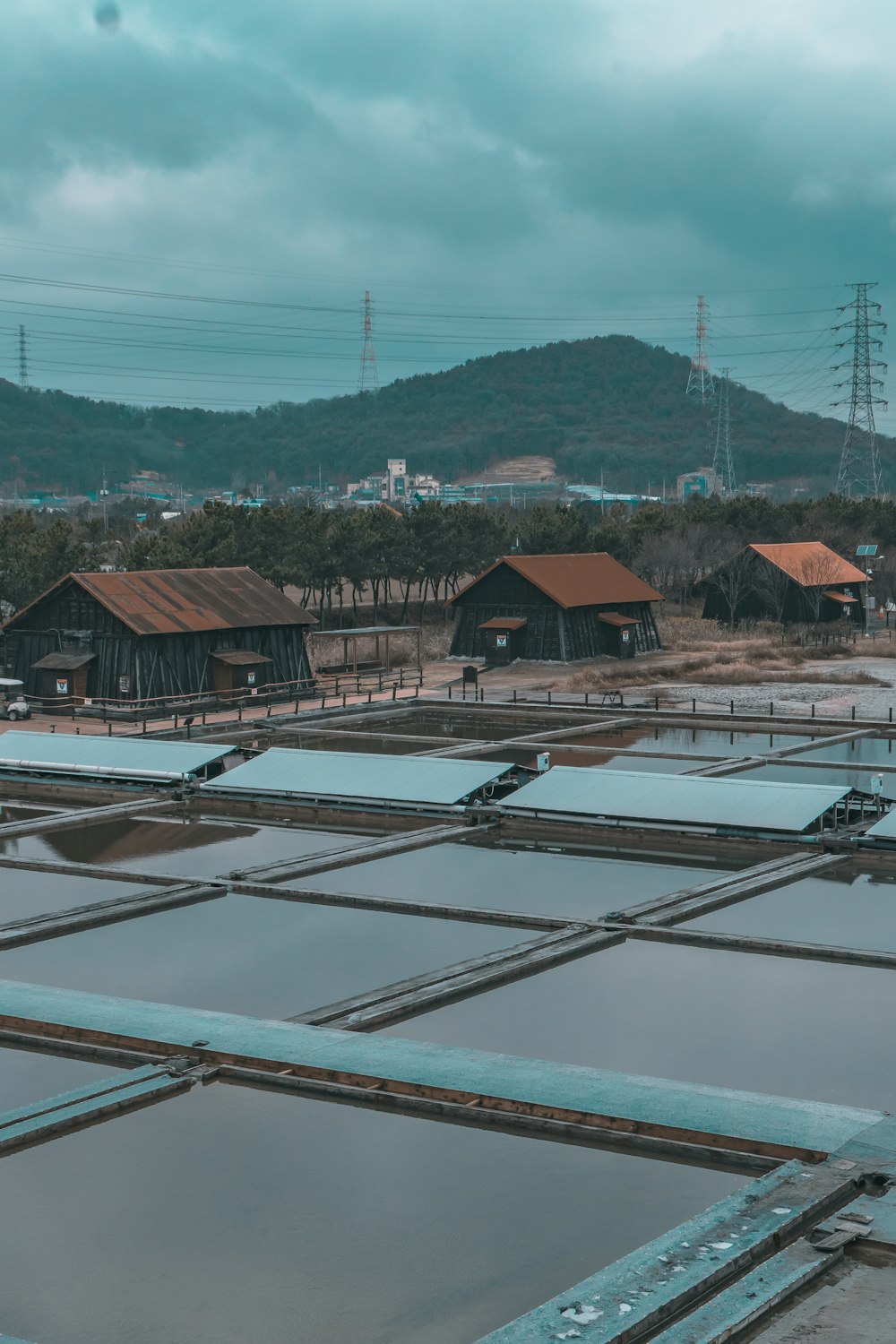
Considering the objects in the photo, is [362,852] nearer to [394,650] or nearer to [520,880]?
[520,880]

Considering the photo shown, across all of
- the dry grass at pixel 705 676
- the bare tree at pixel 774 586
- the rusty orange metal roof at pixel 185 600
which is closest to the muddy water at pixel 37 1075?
the rusty orange metal roof at pixel 185 600

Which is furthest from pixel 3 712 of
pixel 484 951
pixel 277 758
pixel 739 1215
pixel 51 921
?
pixel 739 1215

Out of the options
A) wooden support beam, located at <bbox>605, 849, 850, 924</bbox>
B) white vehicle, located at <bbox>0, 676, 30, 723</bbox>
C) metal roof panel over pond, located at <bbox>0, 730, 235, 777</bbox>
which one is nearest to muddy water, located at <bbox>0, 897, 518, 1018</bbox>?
wooden support beam, located at <bbox>605, 849, 850, 924</bbox>

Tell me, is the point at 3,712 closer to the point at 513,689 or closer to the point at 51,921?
the point at 513,689

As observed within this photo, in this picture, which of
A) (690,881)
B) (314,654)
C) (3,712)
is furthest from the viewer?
(314,654)

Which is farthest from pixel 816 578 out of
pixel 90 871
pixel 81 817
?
pixel 90 871
